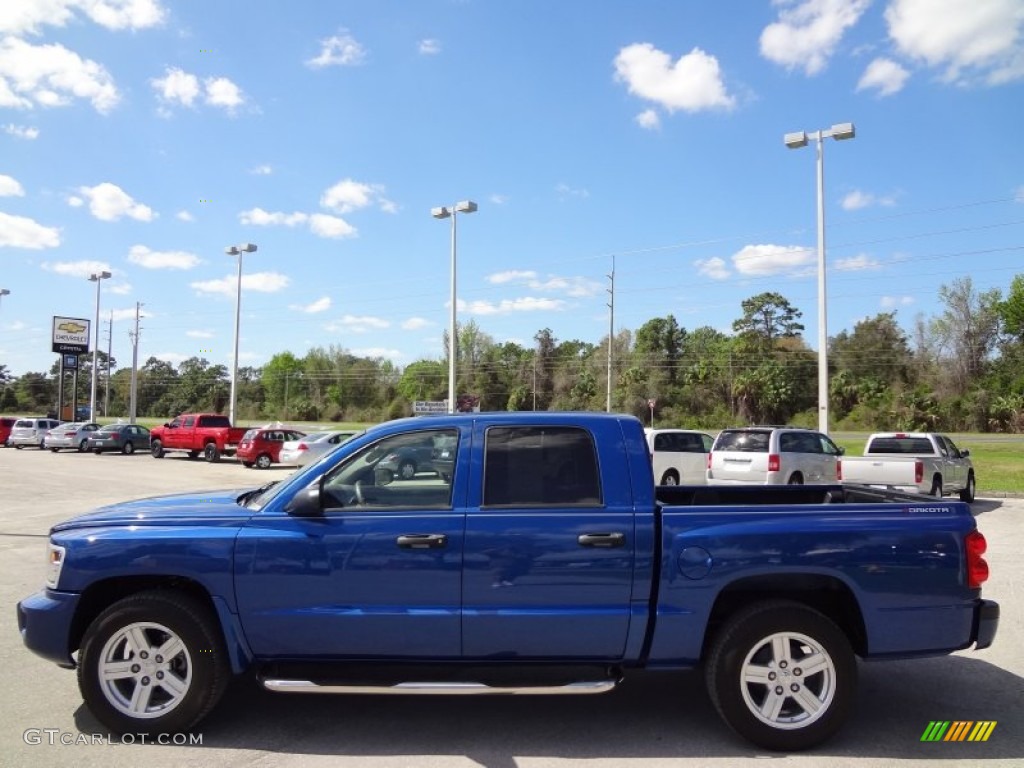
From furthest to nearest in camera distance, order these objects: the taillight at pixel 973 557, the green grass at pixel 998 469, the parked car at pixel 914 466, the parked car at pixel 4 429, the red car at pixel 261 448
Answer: the parked car at pixel 4 429 → the red car at pixel 261 448 → the green grass at pixel 998 469 → the parked car at pixel 914 466 → the taillight at pixel 973 557

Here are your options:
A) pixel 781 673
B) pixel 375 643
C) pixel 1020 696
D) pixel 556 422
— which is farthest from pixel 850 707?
pixel 375 643

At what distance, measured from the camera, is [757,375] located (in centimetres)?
7575

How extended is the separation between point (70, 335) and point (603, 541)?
6563 cm

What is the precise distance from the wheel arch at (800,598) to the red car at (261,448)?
25599 millimetres

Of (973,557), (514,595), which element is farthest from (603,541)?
(973,557)

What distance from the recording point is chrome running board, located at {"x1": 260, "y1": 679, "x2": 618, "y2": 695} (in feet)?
13.1

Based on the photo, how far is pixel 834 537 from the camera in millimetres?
4172

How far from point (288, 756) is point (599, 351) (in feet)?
296

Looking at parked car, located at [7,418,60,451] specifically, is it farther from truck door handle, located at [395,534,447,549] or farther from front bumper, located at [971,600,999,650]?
front bumper, located at [971,600,999,650]

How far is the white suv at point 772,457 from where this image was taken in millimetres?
16156

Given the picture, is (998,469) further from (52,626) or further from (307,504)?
(52,626)

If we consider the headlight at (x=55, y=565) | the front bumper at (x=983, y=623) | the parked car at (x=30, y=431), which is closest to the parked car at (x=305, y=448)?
the headlight at (x=55, y=565)

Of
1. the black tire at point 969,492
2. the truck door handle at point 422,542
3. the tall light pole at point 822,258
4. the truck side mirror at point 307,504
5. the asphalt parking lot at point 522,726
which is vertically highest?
the tall light pole at point 822,258

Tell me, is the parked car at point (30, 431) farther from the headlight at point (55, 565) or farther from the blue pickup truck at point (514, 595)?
the blue pickup truck at point (514, 595)
